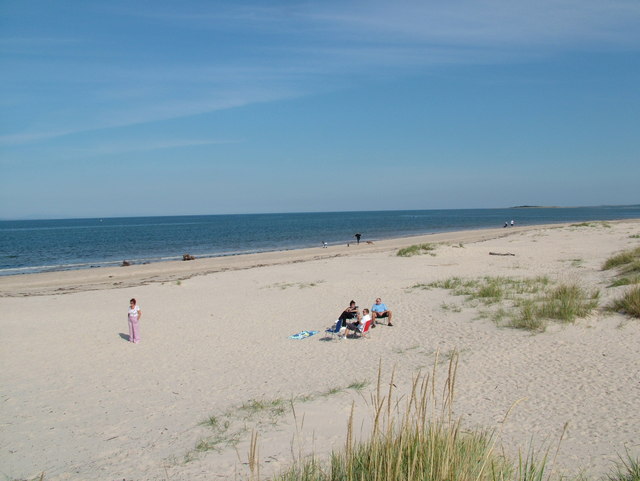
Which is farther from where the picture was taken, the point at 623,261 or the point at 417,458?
the point at 623,261

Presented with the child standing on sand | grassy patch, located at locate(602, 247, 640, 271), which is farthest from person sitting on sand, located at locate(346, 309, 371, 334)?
grassy patch, located at locate(602, 247, 640, 271)

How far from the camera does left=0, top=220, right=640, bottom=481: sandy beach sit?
6.01 meters

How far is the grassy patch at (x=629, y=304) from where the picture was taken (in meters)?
10.6

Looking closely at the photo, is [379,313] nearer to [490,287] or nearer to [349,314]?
[349,314]

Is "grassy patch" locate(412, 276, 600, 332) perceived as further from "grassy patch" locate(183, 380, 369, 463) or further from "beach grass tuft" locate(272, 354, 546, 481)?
"beach grass tuft" locate(272, 354, 546, 481)

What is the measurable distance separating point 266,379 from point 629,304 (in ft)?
26.6

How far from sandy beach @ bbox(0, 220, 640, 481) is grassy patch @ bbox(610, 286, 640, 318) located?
0.37 metres

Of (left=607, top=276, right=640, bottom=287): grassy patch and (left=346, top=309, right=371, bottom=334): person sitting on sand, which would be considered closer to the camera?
(left=346, top=309, right=371, bottom=334): person sitting on sand

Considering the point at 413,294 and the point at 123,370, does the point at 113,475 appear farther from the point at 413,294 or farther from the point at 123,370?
the point at 413,294

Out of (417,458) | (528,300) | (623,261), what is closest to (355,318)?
(528,300)

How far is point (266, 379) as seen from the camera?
8953 mm

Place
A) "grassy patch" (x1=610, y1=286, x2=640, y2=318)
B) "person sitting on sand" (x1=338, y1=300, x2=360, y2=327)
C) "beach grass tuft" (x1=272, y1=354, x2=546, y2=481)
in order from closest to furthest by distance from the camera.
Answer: "beach grass tuft" (x1=272, y1=354, x2=546, y2=481) < "grassy patch" (x1=610, y1=286, x2=640, y2=318) < "person sitting on sand" (x1=338, y1=300, x2=360, y2=327)

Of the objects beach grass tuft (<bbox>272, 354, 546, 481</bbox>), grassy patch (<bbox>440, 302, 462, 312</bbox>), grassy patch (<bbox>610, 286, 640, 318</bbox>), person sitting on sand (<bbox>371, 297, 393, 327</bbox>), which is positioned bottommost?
grassy patch (<bbox>440, 302, 462, 312</bbox>)

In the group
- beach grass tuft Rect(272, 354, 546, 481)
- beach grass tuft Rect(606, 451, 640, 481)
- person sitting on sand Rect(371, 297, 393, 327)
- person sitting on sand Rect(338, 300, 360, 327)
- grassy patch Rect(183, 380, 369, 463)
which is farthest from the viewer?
person sitting on sand Rect(371, 297, 393, 327)
